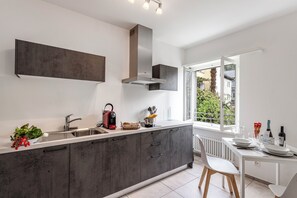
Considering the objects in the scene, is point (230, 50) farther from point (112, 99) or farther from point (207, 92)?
point (112, 99)

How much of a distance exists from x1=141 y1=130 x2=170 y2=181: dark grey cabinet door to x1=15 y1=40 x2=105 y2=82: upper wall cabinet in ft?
3.84

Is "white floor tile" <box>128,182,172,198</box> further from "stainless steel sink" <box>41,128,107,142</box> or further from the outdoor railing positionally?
the outdoor railing

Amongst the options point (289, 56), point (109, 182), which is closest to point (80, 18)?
point (109, 182)

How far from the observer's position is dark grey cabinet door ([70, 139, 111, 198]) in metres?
Answer: 1.53

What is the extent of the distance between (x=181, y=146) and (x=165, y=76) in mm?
1385

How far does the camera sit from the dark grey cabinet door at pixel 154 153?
2086 millimetres

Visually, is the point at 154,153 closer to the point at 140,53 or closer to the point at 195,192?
the point at 195,192

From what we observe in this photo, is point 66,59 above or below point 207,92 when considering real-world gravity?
above

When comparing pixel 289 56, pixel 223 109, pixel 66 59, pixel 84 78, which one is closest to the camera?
pixel 66 59

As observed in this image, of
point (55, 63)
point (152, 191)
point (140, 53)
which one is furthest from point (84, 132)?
point (140, 53)

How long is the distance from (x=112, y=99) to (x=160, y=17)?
1.57 m

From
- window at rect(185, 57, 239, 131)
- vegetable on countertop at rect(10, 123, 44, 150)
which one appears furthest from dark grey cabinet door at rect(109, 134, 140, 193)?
window at rect(185, 57, 239, 131)

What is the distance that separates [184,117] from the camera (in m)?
3.53

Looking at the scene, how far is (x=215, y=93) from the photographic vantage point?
3285 millimetres
